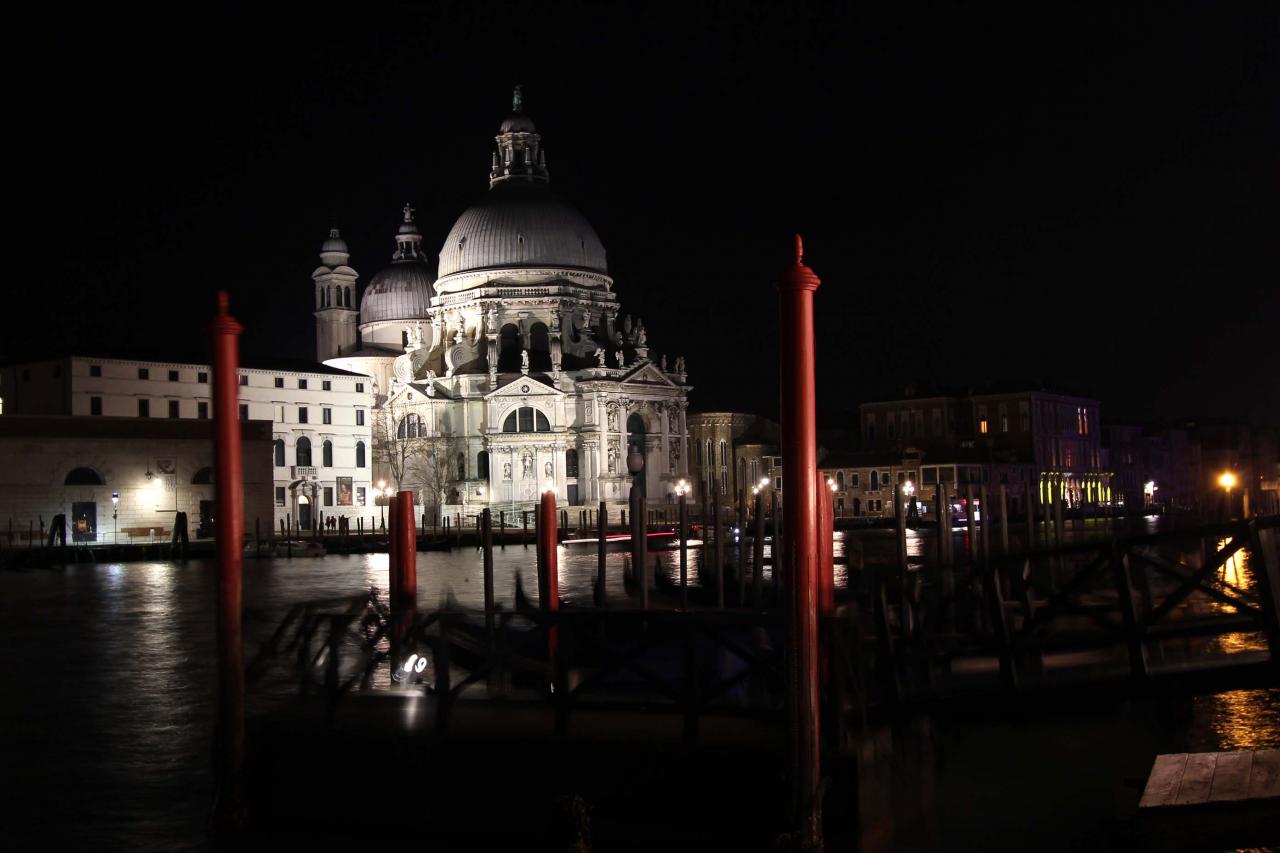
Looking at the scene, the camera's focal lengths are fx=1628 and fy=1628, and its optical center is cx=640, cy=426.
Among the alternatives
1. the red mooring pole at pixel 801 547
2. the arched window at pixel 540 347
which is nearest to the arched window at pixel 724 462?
the arched window at pixel 540 347

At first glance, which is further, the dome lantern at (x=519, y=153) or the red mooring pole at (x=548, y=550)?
the dome lantern at (x=519, y=153)

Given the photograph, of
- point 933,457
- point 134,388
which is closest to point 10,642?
point 134,388

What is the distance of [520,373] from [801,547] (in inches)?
2707

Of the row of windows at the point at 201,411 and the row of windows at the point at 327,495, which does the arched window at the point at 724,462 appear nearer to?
the row of windows at the point at 201,411

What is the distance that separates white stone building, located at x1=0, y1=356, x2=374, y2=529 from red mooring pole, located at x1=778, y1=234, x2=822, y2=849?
178 feet

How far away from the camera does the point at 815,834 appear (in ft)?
28.5

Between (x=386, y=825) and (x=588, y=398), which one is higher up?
(x=588, y=398)

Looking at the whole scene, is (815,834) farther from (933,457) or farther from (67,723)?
(933,457)

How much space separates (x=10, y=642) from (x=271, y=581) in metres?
14.5

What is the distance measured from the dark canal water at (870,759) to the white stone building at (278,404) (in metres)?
40.8

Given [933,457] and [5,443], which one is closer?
[5,443]

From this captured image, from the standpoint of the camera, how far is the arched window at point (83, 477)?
49625 millimetres

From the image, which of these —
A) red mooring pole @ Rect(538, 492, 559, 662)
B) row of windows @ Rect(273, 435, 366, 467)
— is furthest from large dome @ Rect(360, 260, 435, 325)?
red mooring pole @ Rect(538, 492, 559, 662)

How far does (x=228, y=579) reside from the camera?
9.90 meters
